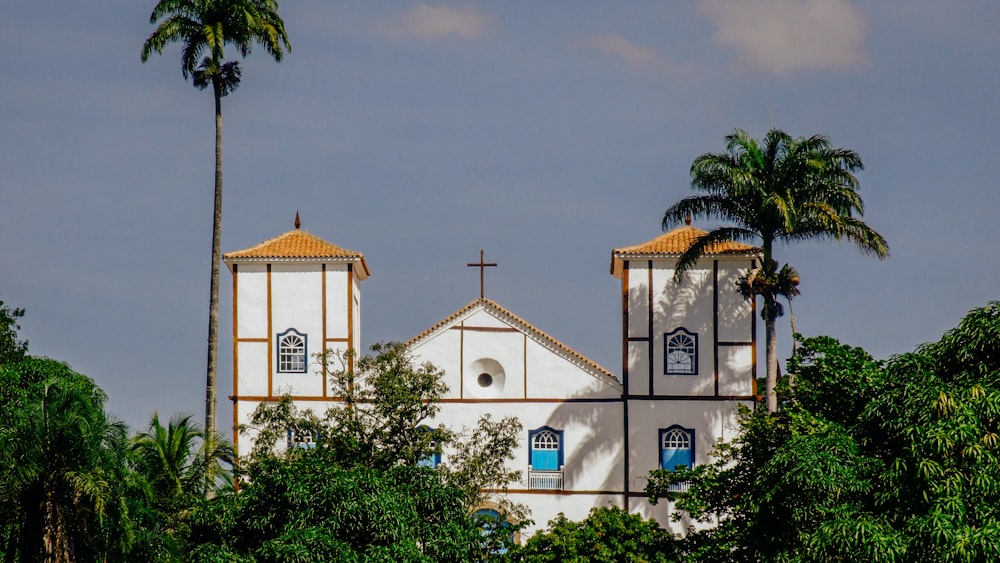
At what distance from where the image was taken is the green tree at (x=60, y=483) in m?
28.8

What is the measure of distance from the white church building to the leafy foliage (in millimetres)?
11028

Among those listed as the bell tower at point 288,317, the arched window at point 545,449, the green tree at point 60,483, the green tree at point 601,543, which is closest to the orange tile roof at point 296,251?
the bell tower at point 288,317

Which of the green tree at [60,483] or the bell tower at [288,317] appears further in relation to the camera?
the bell tower at [288,317]

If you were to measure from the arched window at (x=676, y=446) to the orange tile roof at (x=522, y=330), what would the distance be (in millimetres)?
1841

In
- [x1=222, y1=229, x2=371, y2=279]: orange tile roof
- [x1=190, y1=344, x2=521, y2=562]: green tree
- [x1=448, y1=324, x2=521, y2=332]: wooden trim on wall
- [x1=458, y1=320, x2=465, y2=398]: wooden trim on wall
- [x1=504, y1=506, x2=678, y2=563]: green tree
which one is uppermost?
[x1=222, y1=229, x2=371, y2=279]: orange tile roof

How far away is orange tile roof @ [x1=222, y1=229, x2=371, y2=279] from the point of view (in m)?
46.3

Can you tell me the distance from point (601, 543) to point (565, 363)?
9.80m

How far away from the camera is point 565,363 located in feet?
153

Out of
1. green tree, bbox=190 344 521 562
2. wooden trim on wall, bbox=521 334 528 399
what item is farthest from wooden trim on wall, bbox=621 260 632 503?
green tree, bbox=190 344 521 562

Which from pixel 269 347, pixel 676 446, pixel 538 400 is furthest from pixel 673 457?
pixel 269 347

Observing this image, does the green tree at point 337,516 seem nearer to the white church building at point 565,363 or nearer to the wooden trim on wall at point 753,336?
the white church building at point 565,363

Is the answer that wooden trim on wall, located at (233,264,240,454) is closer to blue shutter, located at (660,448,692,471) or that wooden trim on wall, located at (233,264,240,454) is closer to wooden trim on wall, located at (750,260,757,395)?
blue shutter, located at (660,448,692,471)

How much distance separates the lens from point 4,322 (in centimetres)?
4778

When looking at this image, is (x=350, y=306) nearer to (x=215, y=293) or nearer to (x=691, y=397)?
(x=215, y=293)
